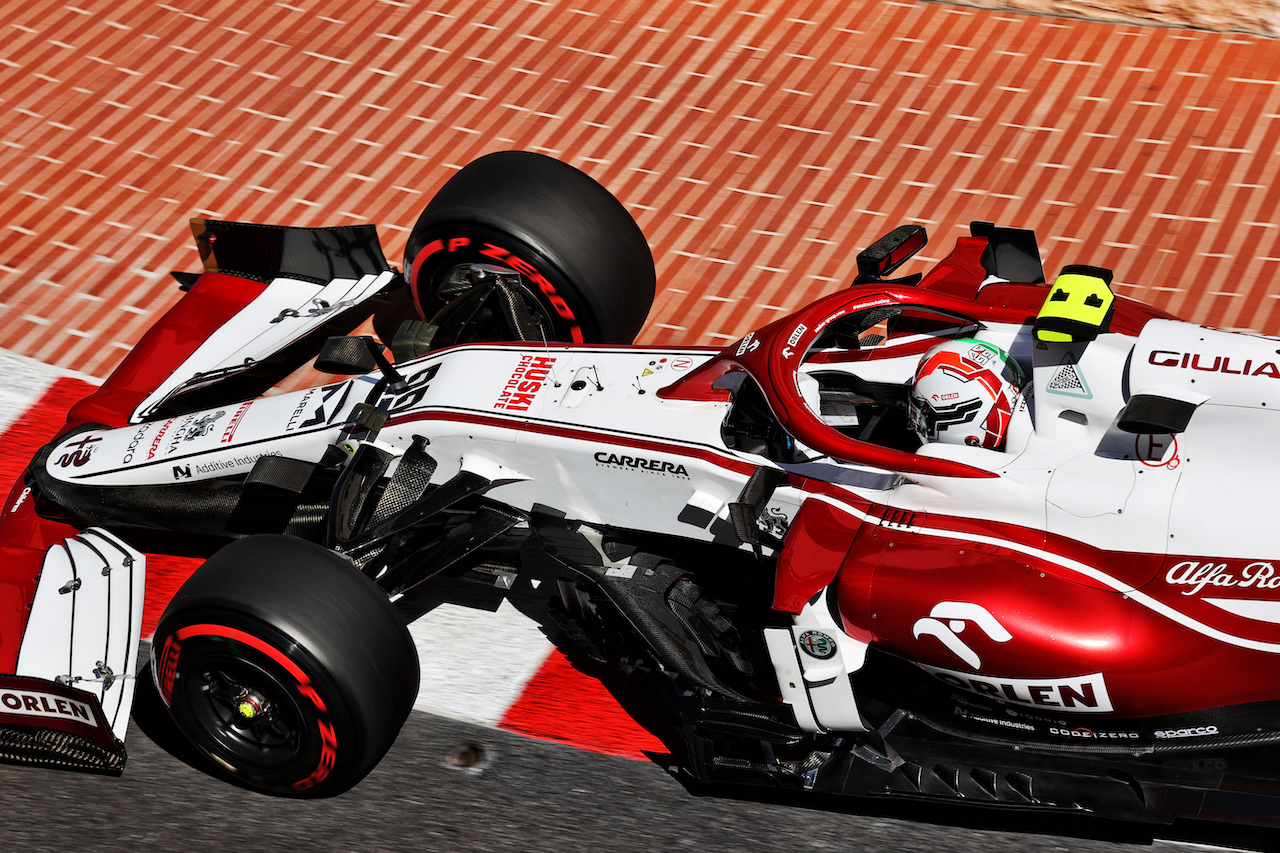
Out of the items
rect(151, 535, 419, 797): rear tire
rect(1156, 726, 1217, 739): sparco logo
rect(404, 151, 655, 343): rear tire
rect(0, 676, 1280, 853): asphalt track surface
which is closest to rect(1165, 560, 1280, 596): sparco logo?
rect(1156, 726, 1217, 739): sparco logo

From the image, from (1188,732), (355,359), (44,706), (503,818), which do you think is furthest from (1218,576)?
(44,706)

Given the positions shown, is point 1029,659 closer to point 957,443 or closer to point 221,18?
point 957,443

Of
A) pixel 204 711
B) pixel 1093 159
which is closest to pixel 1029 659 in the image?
pixel 204 711

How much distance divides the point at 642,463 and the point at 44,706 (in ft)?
6.63

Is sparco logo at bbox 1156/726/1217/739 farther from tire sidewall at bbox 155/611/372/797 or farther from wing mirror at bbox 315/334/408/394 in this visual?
wing mirror at bbox 315/334/408/394

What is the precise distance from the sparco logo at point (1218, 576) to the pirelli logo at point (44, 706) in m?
3.28

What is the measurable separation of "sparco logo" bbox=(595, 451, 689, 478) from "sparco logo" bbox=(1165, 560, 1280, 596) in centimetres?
153

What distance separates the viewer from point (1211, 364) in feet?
12.8

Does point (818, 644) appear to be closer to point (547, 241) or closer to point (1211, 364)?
point (1211, 364)

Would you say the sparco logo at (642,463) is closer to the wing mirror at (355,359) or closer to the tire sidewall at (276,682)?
the wing mirror at (355,359)

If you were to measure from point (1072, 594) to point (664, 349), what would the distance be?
1.68 m

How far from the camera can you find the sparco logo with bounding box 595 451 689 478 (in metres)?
4.12

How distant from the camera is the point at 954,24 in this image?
8289mm

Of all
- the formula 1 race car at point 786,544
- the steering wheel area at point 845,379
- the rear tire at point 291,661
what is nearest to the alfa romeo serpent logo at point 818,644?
the formula 1 race car at point 786,544
